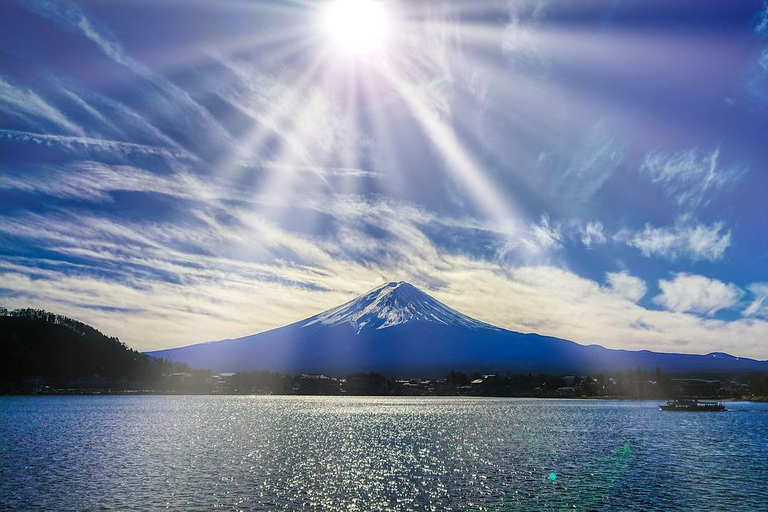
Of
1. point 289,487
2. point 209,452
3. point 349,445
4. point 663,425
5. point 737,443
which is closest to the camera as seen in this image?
point 289,487

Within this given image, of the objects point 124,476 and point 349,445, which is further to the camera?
point 349,445

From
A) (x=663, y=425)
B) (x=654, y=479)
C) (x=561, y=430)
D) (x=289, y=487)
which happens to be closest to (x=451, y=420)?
(x=561, y=430)

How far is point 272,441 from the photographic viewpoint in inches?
2879

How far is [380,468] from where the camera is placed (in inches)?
2024

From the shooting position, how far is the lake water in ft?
124

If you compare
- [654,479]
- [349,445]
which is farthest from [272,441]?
[654,479]

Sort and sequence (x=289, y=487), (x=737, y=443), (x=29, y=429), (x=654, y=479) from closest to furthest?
1. (x=289, y=487)
2. (x=654, y=479)
3. (x=737, y=443)
4. (x=29, y=429)

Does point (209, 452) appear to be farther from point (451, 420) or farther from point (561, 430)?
point (451, 420)

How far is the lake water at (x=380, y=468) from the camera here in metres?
37.7

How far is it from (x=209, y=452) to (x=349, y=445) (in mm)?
16457

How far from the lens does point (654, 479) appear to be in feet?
152

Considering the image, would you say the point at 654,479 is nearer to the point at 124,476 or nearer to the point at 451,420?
the point at 124,476

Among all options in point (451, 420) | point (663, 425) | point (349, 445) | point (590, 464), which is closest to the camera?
point (590, 464)

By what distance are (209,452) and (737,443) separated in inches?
2564
